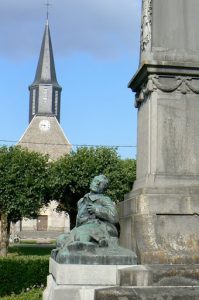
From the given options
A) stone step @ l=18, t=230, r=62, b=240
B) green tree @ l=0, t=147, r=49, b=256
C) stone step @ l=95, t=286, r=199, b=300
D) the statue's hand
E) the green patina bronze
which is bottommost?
stone step @ l=18, t=230, r=62, b=240

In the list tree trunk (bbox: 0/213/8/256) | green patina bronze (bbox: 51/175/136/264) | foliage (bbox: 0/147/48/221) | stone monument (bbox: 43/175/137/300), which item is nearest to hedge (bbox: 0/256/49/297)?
green patina bronze (bbox: 51/175/136/264)

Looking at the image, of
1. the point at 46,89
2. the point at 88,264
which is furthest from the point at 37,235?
the point at 88,264

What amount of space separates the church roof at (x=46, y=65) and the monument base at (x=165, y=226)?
218 ft

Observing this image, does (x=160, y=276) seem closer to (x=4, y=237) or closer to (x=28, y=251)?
(x=4, y=237)

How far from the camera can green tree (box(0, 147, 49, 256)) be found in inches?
1156

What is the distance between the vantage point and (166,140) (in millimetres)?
6930

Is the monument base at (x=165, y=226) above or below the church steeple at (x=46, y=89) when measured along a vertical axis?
below

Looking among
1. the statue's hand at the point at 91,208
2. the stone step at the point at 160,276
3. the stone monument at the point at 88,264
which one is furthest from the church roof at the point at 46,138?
the stone step at the point at 160,276

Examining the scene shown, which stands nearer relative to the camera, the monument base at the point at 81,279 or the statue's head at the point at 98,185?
the monument base at the point at 81,279

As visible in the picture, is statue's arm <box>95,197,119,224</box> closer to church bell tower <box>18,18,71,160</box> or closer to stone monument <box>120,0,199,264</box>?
stone monument <box>120,0,199,264</box>

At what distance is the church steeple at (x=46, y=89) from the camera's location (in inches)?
2869

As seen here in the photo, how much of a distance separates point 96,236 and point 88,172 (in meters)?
24.7

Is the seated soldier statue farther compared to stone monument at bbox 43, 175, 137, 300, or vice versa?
the seated soldier statue

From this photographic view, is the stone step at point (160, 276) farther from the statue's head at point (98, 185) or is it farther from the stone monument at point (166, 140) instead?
the statue's head at point (98, 185)
